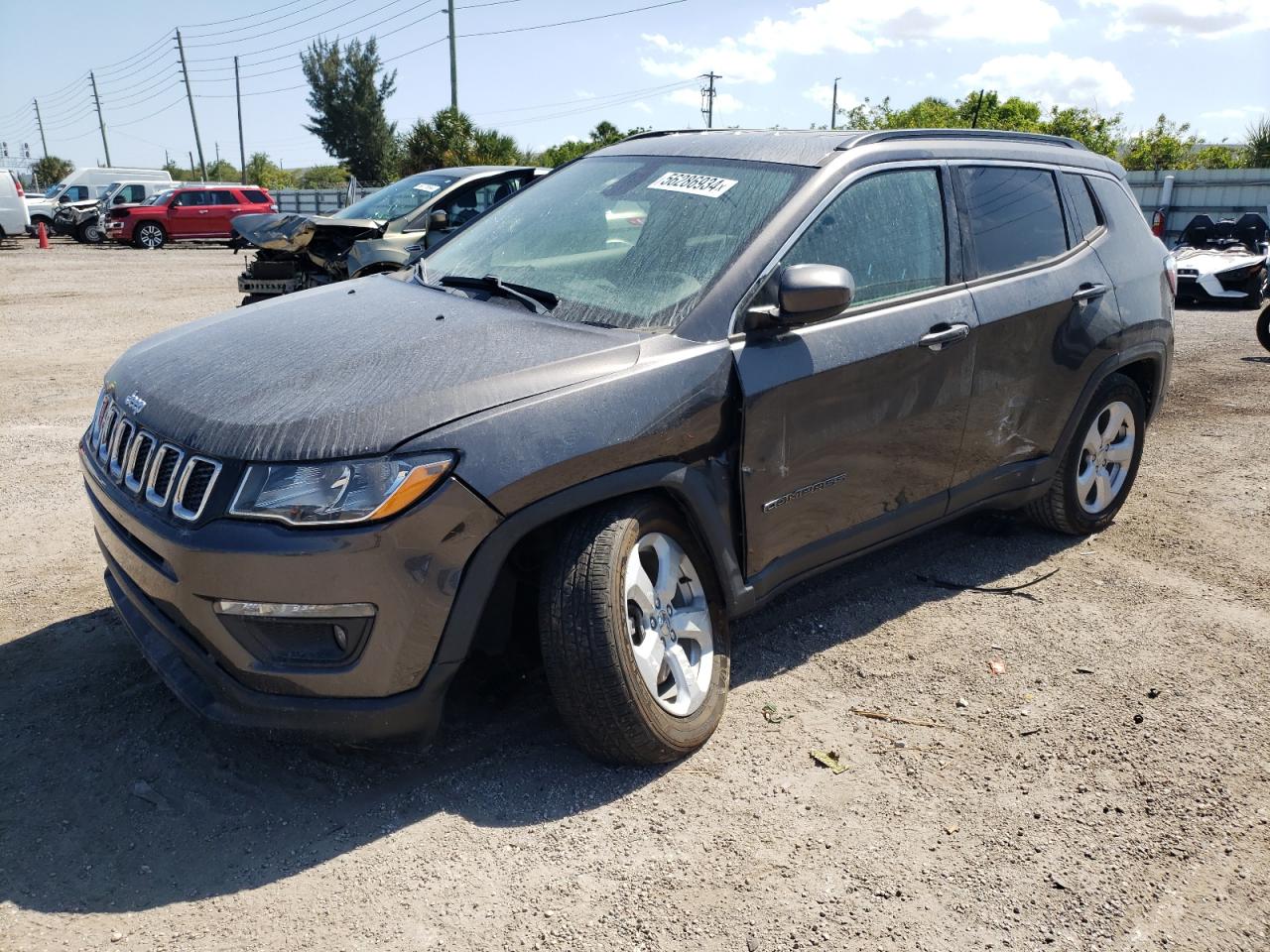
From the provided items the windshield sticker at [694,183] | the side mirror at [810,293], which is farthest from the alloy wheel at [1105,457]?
the windshield sticker at [694,183]

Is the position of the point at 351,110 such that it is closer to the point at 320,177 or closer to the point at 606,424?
the point at 320,177

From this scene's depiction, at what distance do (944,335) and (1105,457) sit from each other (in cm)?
170

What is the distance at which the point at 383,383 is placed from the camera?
280 cm

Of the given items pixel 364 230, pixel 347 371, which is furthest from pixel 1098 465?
pixel 364 230

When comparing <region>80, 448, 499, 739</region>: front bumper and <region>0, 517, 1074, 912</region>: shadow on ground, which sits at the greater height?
<region>80, 448, 499, 739</region>: front bumper

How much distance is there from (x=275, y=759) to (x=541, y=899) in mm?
1024

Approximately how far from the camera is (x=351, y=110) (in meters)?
62.1

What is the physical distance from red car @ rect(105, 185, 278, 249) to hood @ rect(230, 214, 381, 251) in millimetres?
19823

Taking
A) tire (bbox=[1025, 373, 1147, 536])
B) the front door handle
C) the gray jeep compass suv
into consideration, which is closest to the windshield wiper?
the gray jeep compass suv

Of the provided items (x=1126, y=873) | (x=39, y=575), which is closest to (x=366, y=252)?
(x=39, y=575)

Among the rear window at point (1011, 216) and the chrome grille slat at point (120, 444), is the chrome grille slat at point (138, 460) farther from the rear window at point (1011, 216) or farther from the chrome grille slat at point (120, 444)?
the rear window at point (1011, 216)

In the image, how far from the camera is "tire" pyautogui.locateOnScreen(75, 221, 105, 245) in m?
30.8

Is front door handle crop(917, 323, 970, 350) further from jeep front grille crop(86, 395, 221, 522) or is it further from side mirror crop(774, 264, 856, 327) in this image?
jeep front grille crop(86, 395, 221, 522)

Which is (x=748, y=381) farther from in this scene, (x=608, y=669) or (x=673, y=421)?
(x=608, y=669)
